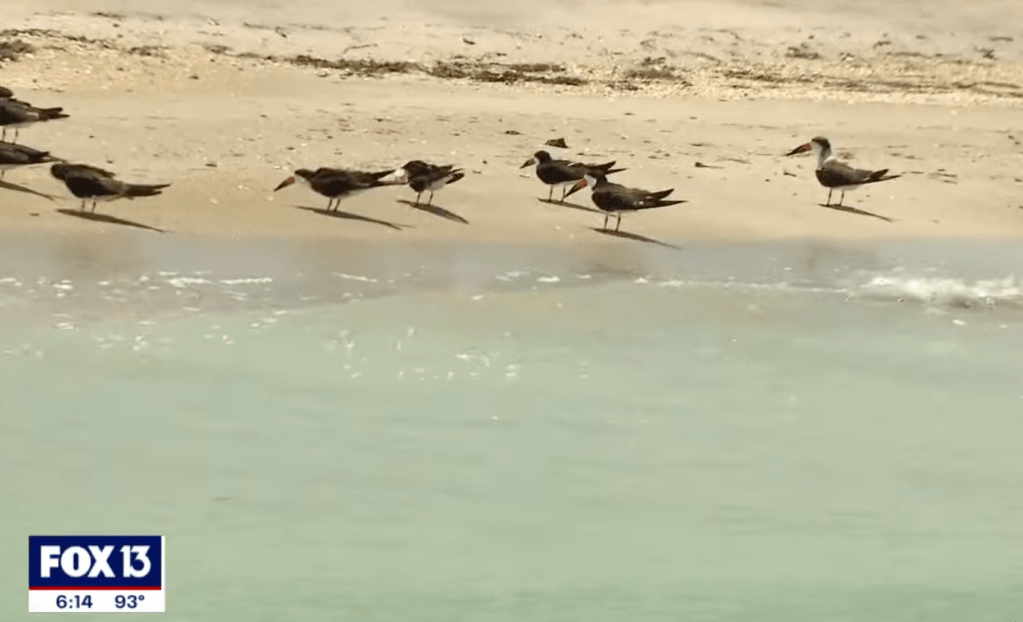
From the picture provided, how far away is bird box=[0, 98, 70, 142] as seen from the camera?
13984 mm

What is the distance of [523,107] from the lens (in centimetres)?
1617

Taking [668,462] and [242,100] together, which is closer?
[668,462]

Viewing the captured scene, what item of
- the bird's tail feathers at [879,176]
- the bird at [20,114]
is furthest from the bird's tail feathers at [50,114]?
the bird's tail feathers at [879,176]

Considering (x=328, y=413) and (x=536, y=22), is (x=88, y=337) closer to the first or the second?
(x=328, y=413)

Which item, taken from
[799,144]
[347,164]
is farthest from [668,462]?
[799,144]

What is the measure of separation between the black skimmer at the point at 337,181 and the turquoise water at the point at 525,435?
3.04ft

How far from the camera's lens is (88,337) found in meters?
10.5

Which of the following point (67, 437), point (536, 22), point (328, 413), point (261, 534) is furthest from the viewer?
point (536, 22)

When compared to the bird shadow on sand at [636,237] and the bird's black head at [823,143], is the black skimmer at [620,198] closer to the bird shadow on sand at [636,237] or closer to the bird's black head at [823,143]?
the bird shadow on sand at [636,237]

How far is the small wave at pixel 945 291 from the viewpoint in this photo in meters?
12.2

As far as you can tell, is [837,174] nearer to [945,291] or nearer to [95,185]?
[945,291]

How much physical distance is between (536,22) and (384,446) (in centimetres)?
998

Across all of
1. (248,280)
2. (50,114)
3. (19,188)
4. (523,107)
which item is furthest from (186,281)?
(523,107)

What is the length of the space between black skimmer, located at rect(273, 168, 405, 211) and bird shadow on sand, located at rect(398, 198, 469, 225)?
26 centimetres
